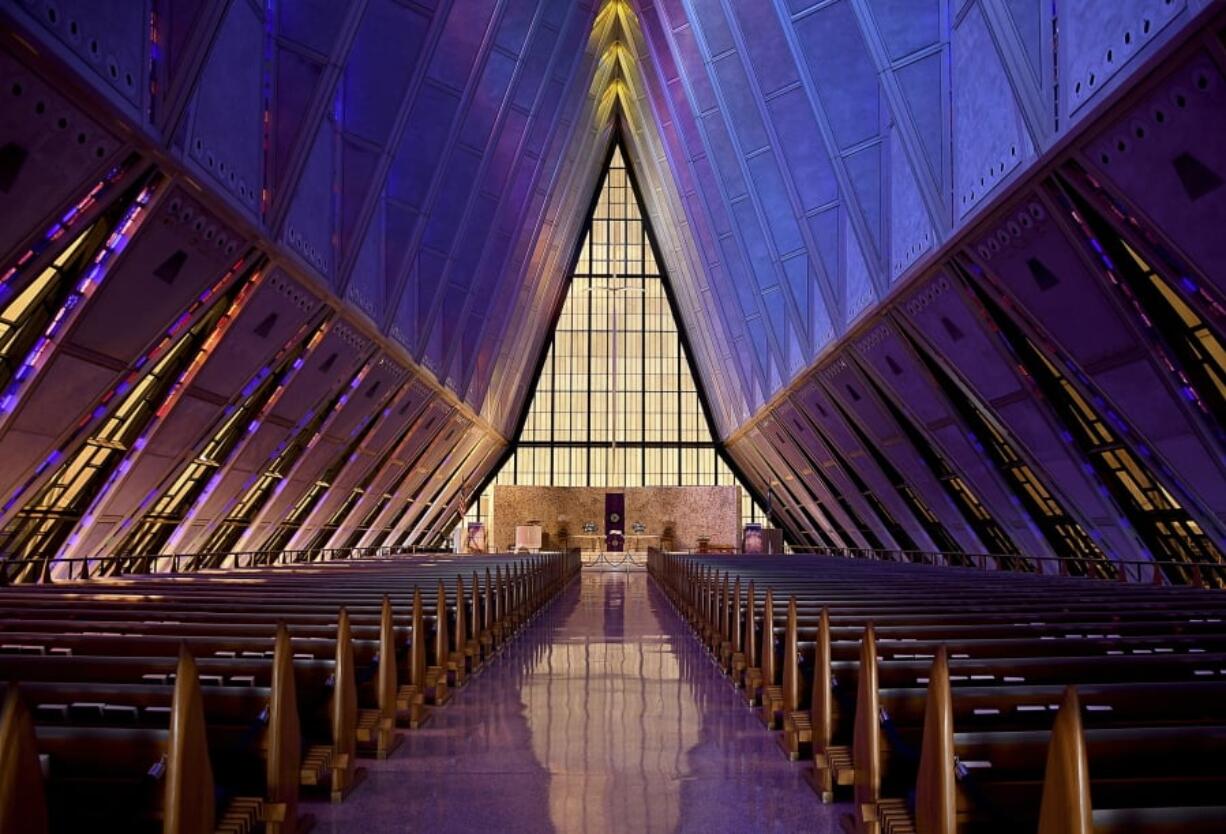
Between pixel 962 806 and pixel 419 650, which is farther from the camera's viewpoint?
pixel 419 650

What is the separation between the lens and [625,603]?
1762cm

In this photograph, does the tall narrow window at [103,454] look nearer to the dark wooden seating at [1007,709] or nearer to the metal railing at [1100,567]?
the dark wooden seating at [1007,709]

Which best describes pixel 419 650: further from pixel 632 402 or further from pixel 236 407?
pixel 632 402

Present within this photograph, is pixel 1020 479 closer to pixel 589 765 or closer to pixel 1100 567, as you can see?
pixel 1100 567

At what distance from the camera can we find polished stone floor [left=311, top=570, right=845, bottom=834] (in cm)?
432

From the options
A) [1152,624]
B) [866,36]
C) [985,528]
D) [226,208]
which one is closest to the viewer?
[1152,624]

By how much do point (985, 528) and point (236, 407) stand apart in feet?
40.0

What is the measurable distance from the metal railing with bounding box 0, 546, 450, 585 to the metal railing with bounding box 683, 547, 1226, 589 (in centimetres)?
1255

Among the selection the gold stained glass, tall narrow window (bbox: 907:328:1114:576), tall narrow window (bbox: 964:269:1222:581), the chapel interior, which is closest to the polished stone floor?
the chapel interior

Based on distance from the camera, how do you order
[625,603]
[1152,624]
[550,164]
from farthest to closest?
[550,164], [625,603], [1152,624]

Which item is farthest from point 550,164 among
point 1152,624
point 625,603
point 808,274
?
point 1152,624

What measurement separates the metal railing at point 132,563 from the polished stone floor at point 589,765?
20.3 feet

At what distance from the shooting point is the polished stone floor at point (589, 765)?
14.2 ft

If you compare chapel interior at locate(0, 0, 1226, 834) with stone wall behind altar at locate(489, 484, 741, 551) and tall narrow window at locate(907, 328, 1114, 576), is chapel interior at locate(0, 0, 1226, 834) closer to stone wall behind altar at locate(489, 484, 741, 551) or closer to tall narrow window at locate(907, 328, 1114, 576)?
tall narrow window at locate(907, 328, 1114, 576)
